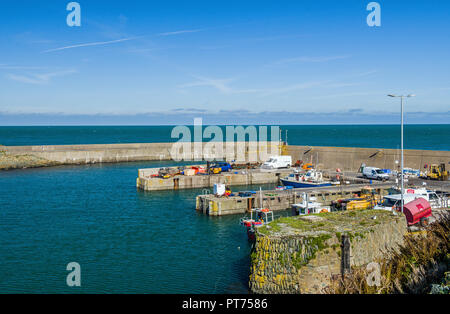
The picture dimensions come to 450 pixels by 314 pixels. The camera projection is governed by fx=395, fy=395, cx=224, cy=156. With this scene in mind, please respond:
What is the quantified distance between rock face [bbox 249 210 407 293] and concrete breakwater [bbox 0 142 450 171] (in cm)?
3770

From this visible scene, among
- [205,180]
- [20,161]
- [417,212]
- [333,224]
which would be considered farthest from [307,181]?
[20,161]

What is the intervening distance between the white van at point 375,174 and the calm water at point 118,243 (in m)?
22.9

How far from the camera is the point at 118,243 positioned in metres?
31.1

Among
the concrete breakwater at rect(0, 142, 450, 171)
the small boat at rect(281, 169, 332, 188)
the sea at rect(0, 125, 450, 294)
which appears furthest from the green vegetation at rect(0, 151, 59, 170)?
the small boat at rect(281, 169, 332, 188)

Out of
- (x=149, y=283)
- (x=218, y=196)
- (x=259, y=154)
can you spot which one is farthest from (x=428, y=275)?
(x=259, y=154)

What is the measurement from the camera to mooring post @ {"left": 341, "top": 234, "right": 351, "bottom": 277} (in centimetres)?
1803

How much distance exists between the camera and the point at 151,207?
145 ft

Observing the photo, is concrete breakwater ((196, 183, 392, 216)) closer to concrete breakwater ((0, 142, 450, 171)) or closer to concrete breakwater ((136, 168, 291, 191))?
concrete breakwater ((0, 142, 450, 171))

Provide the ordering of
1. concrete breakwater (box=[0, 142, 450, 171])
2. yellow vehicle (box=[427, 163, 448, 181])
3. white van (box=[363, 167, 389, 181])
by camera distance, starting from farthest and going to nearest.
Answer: concrete breakwater (box=[0, 142, 450, 171]), white van (box=[363, 167, 389, 181]), yellow vehicle (box=[427, 163, 448, 181])

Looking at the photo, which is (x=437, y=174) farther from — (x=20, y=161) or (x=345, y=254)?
(x=20, y=161)
